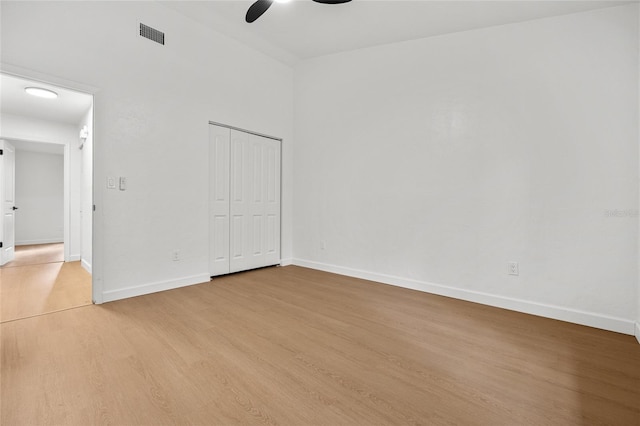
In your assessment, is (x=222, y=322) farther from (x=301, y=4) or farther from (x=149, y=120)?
(x=301, y=4)

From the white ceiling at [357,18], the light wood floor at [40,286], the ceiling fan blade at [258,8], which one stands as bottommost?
the light wood floor at [40,286]

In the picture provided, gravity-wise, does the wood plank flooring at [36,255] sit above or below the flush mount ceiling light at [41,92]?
below

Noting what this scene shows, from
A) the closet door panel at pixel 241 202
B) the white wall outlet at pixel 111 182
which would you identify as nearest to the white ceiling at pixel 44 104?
the white wall outlet at pixel 111 182

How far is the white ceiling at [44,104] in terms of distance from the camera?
139 inches

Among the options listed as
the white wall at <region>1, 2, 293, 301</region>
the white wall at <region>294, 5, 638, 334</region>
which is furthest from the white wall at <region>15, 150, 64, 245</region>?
the white wall at <region>294, 5, 638, 334</region>

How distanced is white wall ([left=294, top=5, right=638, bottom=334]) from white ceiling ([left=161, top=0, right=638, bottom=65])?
0.43 ft

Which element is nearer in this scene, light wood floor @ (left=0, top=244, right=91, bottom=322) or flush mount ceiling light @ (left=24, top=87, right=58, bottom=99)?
light wood floor @ (left=0, top=244, right=91, bottom=322)

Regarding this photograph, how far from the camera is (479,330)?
247cm

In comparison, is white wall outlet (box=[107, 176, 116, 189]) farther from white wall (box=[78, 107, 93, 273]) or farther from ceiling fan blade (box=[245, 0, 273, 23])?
ceiling fan blade (box=[245, 0, 273, 23])

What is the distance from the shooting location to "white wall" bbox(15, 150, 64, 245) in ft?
23.0

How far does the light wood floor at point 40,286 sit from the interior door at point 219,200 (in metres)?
1.40

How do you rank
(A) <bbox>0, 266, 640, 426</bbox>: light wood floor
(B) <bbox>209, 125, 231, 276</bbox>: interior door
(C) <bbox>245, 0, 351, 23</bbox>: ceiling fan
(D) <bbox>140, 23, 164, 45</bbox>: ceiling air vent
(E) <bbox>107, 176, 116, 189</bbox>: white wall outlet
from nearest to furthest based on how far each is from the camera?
(A) <bbox>0, 266, 640, 426</bbox>: light wood floor < (C) <bbox>245, 0, 351, 23</bbox>: ceiling fan < (E) <bbox>107, 176, 116, 189</bbox>: white wall outlet < (D) <bbox>140, 23, 164, 45</bbox>: ceiling air vent < (B) <bbox>209, 125, 231, 276</bbox>: interior door

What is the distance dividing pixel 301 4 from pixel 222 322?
3.30m

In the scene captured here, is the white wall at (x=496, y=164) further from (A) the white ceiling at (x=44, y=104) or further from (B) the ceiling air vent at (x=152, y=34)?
(A) the white ceiling at (x=44, y=104)
